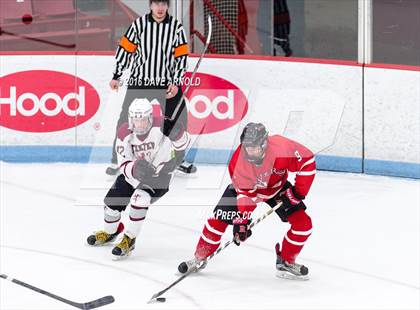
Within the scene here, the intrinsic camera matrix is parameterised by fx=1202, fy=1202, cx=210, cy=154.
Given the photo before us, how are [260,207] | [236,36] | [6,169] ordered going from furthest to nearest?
1. [236,36]
2. [6,169]
3. [260,207]

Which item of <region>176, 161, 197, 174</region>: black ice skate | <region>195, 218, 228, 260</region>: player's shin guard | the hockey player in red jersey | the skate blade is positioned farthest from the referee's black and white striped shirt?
the skate blade

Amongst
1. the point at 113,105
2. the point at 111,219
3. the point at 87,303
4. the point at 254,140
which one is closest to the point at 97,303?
the point at 87,303

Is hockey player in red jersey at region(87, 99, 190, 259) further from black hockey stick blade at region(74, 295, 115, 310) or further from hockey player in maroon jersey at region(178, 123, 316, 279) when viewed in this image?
black hockey stick blade at region(74, 295, 115, 310)

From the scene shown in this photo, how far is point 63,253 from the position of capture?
5.53 meters

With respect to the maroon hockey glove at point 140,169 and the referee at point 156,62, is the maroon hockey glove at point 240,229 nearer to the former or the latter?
the maroon hockey glove at point 140,169

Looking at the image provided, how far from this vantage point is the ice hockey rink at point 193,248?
4871 millimetres

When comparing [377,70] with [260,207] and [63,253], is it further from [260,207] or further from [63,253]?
[63,253]

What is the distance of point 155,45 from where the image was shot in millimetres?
6871

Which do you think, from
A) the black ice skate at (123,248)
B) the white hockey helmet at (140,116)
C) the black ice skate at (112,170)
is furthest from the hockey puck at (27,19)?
the black ice skate at (123,248)

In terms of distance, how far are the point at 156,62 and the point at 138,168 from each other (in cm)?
179

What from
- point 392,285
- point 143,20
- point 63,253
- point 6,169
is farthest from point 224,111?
point 392,285

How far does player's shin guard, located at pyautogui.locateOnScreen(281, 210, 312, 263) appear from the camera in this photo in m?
5.05

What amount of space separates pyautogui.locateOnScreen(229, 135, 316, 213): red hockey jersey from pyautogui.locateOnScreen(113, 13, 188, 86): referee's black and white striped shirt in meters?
1.91

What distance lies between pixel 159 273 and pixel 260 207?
1.56m
